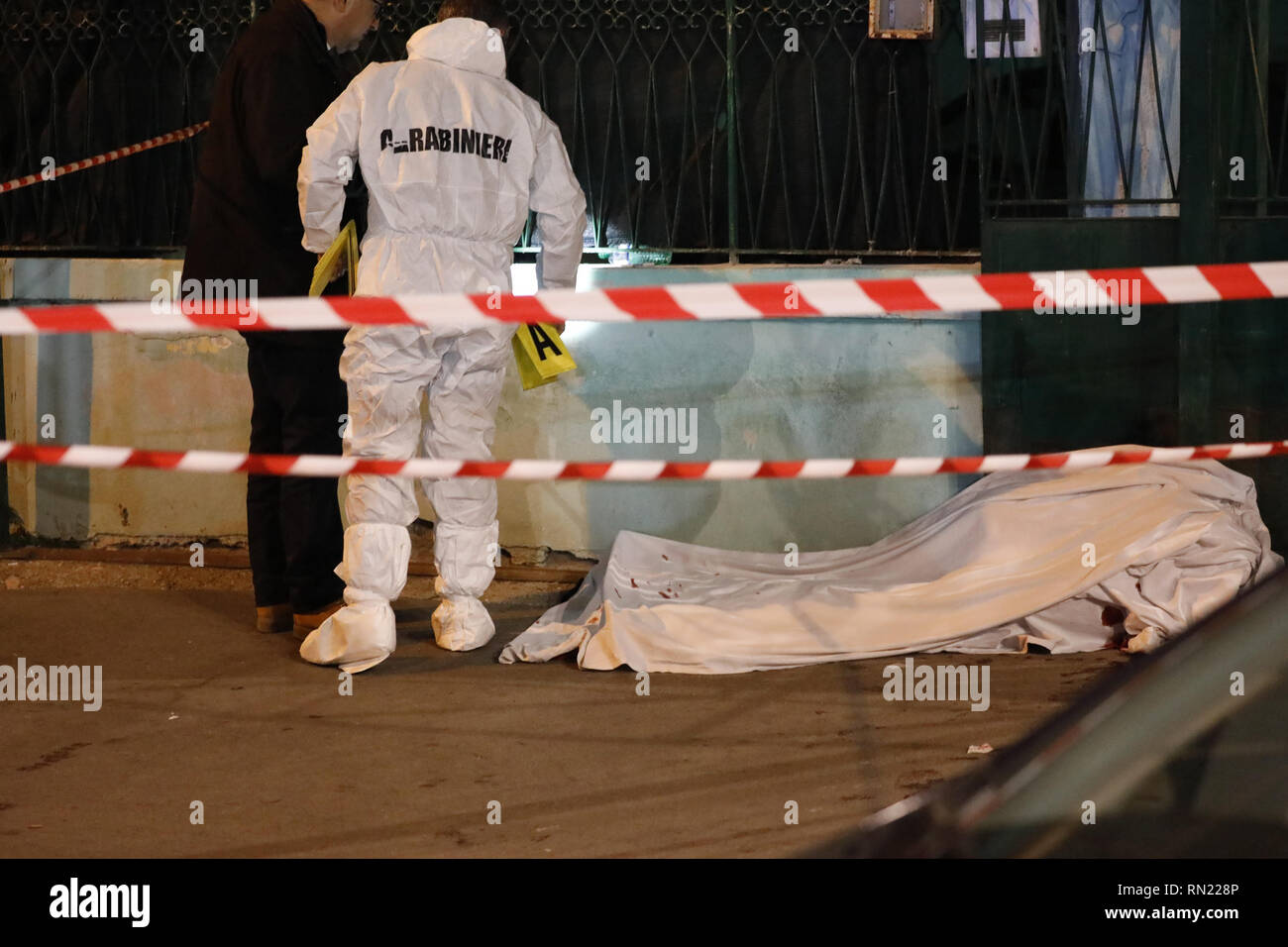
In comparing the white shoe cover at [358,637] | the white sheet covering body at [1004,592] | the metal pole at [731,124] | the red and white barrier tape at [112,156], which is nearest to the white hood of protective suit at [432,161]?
the white shoe cover at [358,637]

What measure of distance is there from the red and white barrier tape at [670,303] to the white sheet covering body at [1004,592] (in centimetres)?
160

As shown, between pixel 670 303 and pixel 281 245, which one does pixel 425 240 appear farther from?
pixel 670 303

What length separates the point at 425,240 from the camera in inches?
200

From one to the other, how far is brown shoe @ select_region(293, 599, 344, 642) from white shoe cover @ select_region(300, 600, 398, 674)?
0.30m

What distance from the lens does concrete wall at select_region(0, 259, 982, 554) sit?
20.2 ft

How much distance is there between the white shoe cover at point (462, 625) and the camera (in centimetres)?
541

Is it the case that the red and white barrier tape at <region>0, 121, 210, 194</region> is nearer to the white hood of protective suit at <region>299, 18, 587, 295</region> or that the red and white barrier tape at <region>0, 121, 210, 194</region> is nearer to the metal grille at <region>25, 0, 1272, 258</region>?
the metal grille at <region>25, 0, 1272, 258</region>

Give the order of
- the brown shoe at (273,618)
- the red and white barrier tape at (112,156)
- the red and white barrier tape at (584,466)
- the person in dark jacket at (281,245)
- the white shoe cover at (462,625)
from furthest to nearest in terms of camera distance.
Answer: the red and white barrier tape at (112,156)
the brown shoe at (273,618)
the white shoe cover at (462,625)
the person in dark jacket at (281,245)
the red and white barrier tape at (584,466)

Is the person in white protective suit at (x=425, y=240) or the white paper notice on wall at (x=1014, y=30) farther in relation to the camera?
the white paper notice on wall at (x=1014, y=30)

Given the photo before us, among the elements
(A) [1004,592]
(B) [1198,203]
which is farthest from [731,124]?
(A) [1004,592]

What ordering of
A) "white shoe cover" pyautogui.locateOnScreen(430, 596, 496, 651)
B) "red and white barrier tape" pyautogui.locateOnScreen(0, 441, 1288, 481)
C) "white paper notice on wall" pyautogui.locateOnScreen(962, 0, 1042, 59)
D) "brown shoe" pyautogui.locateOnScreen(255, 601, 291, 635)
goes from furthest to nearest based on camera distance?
"white paper notice on wall" pyautogui.locateOnScreen(962, 0, 1042, 59), "brown shoe" pyautogui.locateOnScreen(255, 601, 291, 635), "white shoe cover" pyautogui.locateOnScreen(430, 596, 496, 651), "red and white barrier tape" pyautogui.locateOnScreen(0, 441, 1288, 481)

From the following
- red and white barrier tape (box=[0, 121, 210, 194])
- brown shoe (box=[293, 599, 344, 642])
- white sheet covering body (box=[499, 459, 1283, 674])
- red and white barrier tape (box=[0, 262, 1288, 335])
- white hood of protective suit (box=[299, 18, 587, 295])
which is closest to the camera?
red and white barrier tape (box=[0, 262, 1288, 335])

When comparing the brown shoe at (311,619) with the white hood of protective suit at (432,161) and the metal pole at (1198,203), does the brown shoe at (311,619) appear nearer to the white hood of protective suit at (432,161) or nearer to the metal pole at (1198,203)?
the white hood of protective suit at (432,161)

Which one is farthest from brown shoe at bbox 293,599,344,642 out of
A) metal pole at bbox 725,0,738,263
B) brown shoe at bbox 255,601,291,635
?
metal pole at bbox 725,0,738,263
